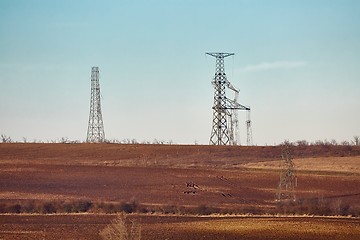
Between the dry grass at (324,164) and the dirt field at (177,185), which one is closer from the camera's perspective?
the dirt field at (177,185)

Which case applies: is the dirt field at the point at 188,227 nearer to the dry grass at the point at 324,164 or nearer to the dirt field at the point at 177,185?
the dirt field at the point at 177,185

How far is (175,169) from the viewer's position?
8256cm

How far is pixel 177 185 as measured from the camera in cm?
7225

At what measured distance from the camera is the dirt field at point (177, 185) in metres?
49.9

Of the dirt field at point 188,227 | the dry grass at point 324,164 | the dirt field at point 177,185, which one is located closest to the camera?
the dirt field at point 188,227

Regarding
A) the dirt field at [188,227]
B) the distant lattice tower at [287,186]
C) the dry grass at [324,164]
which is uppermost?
the dry grass at [324,164]

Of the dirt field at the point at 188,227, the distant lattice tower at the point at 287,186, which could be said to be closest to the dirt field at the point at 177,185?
the dirt field at the point at 188,227

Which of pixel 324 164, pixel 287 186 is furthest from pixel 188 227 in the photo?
pixel 324 164

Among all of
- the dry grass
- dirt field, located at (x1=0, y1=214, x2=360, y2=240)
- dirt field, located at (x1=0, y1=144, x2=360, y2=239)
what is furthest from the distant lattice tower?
the dry grass

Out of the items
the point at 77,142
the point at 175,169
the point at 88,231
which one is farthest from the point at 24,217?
the point at 77,142

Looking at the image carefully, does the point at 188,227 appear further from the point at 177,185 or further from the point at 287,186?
the point at 177,185

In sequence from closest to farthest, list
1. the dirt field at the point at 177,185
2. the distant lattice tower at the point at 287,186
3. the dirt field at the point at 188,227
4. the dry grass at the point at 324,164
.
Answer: the dirt field at the point at 188,227 → the dirt field at the point at 177,185 → the distant lattice tower at the point at 287,186 → the dry grass at the point at 324,164

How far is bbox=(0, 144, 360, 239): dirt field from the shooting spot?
4994 centimetres

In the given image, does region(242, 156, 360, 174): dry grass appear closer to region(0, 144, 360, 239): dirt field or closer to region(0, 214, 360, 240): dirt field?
region(0, 144, 360, 239): dirt field
